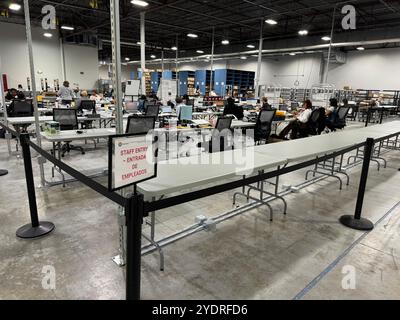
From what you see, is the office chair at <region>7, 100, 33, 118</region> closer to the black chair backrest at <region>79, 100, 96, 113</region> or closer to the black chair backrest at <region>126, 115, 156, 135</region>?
the black chair backrest at <region>79, 100, 96, 113</region>

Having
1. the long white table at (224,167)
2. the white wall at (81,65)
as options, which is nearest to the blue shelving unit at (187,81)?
the white wall at (81,65)

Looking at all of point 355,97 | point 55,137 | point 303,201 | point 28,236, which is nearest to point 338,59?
point 355,97

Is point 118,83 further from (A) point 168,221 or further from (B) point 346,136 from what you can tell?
(B) point 346,136

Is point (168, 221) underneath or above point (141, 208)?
underneath

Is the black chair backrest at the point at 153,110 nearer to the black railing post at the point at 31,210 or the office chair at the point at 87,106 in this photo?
the office chair at the point at 87,106

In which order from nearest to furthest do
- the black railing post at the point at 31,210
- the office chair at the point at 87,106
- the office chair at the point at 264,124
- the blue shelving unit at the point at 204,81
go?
1. the black railing post at the point at 31,210
2. the office chair at the point at 264,124
3. the office chair at the point at 87,106
4. the blue shelving unit at the point at 204,81

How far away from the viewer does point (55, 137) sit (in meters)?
4.01

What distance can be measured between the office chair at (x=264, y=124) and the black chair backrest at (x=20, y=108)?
555 centimetres

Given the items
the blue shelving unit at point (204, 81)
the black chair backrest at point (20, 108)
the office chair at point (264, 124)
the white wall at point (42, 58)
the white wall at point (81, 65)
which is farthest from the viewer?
the blue shelving unit at point (204, 81)

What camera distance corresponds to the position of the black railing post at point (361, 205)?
3057 millimetres

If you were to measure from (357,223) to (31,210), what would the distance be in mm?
3427

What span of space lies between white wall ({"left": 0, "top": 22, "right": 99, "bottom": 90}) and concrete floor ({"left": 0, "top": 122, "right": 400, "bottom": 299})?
13823 mm

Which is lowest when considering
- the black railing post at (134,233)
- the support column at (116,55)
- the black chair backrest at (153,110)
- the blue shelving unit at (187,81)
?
the black railing post at (134,233)

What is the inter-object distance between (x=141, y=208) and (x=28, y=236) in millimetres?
1919
